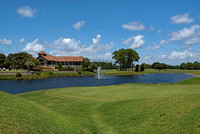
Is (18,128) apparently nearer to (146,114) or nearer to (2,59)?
(146,114)

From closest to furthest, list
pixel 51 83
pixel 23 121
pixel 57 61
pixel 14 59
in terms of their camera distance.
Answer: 1. pixel 23 121
2. pixel 51 83
3. pixel 14 59
4. pixel 57 61

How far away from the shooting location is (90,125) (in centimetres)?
1137

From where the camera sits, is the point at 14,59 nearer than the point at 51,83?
No

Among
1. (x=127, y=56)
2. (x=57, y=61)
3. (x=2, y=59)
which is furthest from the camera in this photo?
(x=127, y=56)

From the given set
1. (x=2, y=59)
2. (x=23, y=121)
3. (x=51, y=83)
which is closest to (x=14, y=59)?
(x=2, y=59)

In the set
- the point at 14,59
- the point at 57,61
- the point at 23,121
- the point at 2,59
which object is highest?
the point at 14,59

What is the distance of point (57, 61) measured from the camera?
11875cm

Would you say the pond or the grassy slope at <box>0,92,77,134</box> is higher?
the grassy slope at <box>0,92,77,134</box>

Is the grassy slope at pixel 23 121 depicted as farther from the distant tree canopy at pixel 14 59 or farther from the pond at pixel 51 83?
the distant tree canopy at pixel 14 59

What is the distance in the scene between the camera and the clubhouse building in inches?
4410

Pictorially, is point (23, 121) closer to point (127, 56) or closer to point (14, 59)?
point (127, 56)

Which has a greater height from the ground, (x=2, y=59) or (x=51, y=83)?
(x=2, y=59)

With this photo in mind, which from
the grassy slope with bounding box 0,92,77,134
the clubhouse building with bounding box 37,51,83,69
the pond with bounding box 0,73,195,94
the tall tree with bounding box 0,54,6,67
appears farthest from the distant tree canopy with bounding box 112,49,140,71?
the grassy slope with bounding box 0,92,77,134

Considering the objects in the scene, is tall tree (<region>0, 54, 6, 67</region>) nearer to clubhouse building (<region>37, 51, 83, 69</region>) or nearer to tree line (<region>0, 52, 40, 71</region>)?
tree line (<region>0, 52, 40, 71</region>)
